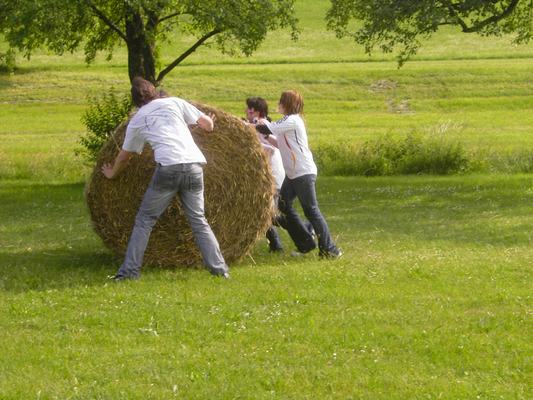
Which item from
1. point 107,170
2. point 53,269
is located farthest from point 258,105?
point 53,269

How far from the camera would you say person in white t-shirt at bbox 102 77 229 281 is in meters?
10.1

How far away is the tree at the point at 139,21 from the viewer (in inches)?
823

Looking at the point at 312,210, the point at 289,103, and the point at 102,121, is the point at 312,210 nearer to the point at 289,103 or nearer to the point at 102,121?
the point at 289,103

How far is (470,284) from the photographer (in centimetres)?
973

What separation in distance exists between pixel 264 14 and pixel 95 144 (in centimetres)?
446

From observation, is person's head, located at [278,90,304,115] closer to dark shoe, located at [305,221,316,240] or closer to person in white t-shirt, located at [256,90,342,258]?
person in white t-shirt, located at [256,90,342,258]

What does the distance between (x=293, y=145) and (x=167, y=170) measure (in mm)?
2013

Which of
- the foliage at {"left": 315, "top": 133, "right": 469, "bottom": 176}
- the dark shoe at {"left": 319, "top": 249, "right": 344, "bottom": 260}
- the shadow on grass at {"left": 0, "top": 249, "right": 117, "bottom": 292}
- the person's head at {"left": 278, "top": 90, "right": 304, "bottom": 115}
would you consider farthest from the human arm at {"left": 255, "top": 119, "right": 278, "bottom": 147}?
the foliage at {"left": 315, "top": 133, "right": 469, "bottom": 176}

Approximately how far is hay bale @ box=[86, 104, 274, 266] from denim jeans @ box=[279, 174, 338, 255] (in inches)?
17.9

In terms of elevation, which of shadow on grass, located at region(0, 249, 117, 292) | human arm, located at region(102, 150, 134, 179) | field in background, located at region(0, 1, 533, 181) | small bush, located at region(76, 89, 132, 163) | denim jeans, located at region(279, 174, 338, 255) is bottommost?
field in background, located at region(0, 1, 533, 181)

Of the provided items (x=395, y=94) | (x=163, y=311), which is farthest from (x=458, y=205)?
(x=395, y=94)

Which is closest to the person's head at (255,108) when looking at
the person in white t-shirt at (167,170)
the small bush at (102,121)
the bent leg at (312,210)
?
the bent leg at (312,210)

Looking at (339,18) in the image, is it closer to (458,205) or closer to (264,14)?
(264,14)

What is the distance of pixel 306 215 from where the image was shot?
11.8 m
